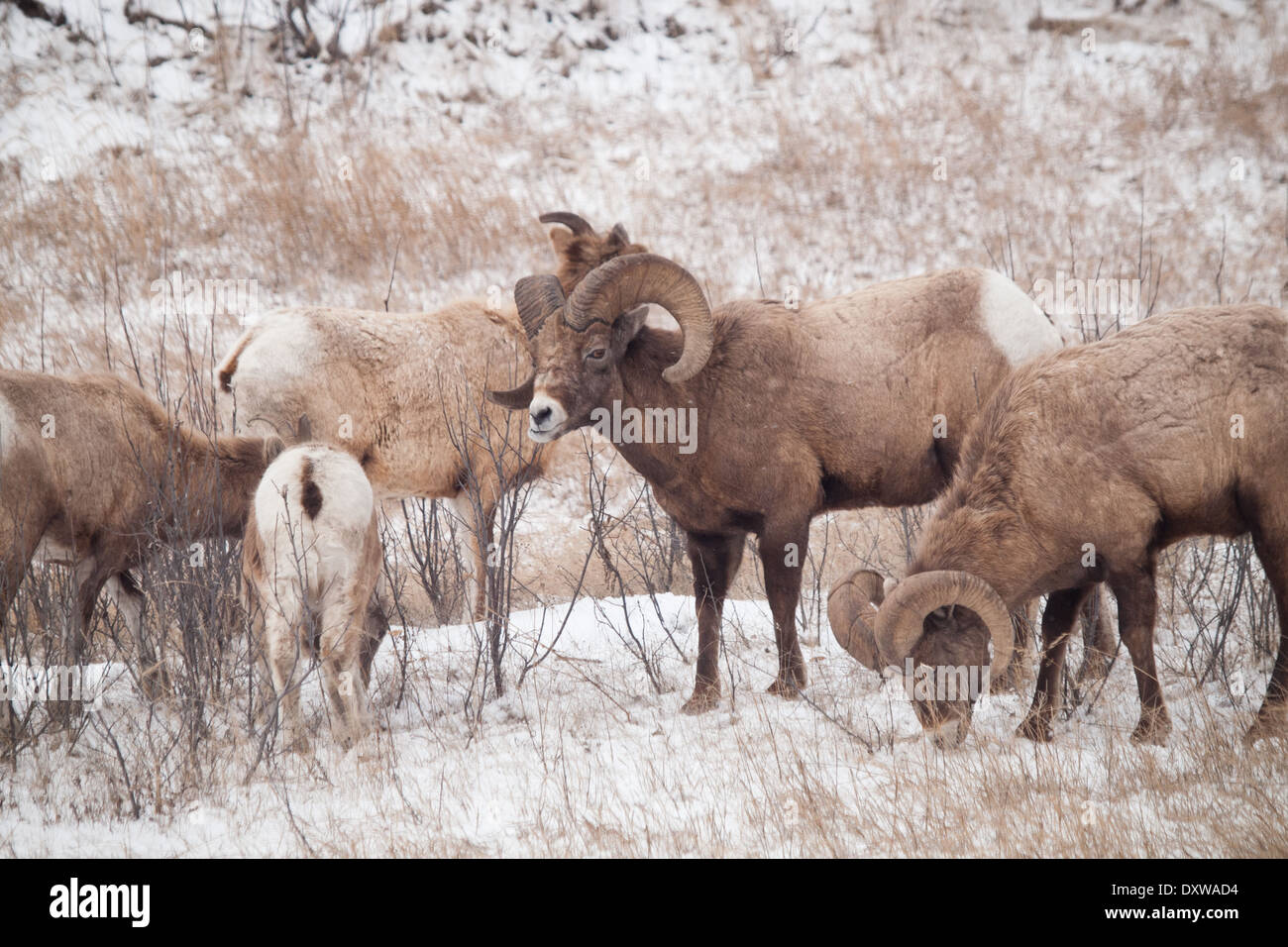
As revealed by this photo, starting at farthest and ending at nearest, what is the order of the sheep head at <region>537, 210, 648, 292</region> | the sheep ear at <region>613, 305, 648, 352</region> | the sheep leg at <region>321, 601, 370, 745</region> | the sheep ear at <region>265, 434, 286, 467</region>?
the sheep ear at <region>265, 434, 286, 467</region>, the sheep head at <region>537, 210, 648, 292</region>, the sheep ear at <region>613, 305, 648, 352</region>, the sheep leg at <region>321, 601, 370, 745</region>

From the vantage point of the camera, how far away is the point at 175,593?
236 inches

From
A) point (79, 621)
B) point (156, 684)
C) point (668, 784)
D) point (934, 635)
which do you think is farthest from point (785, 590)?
point (79, 621)

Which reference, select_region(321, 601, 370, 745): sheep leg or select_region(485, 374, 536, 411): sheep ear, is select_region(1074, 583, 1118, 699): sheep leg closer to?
select_region(485, 374, 536, 411): sheep ear

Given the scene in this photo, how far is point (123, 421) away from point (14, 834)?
2705 millimetres

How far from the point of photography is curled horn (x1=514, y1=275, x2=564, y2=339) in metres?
6.03

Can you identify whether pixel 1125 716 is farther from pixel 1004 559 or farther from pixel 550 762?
pixel 550 762

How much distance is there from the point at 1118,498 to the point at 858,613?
1267 millimetres

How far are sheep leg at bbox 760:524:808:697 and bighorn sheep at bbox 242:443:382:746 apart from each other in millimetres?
2100

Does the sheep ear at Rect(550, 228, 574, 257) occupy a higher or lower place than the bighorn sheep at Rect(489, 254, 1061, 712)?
higher

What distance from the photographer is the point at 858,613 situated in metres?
5.30

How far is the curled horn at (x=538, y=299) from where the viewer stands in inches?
237

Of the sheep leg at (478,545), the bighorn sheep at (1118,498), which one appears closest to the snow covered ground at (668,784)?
the bighorn sheep at (1118,498)

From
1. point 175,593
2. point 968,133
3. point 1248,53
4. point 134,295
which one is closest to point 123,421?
point 175,593

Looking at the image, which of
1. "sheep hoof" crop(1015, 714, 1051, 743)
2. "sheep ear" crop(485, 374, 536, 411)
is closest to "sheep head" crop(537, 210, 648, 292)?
"sheep ear" crop(485, 374, 536, 411)
